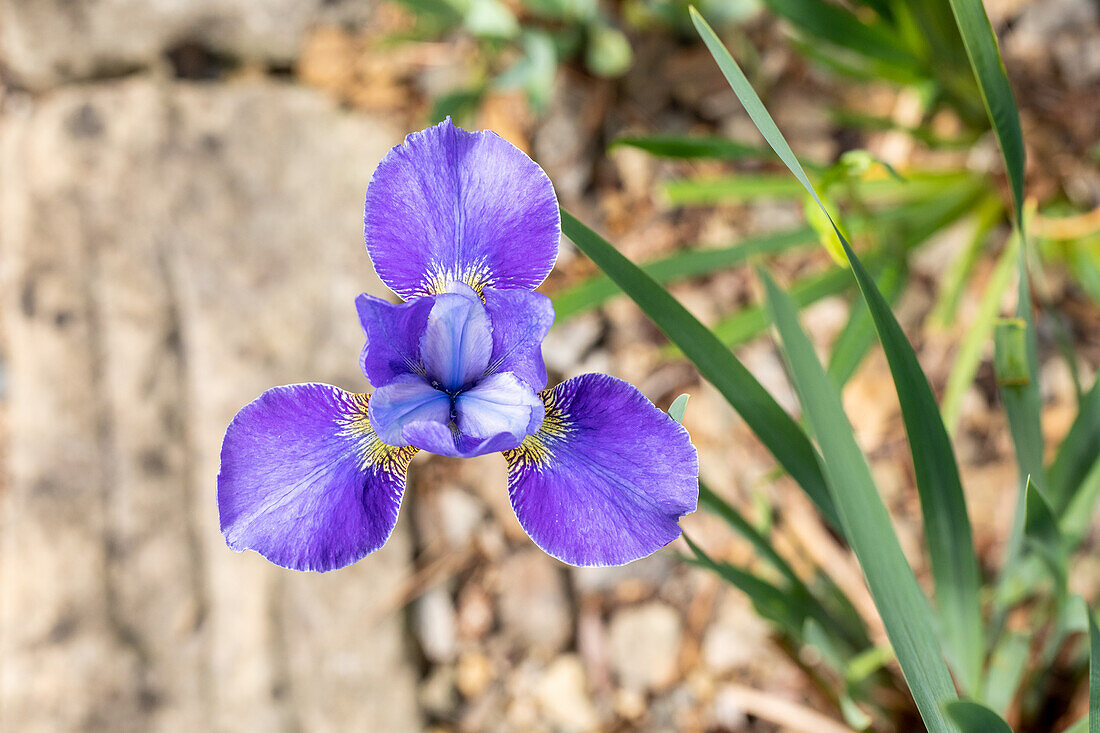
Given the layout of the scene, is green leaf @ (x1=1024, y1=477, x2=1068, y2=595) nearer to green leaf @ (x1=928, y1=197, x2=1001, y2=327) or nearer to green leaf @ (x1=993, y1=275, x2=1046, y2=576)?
green leaf @ (x1=993, y1=275, x2=1046, y2=576)

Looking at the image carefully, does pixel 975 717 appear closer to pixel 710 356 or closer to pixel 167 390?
pixel 710 356

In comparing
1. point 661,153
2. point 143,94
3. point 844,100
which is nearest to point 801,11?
point 661,153

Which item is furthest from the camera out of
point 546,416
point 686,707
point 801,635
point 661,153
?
point 686,707

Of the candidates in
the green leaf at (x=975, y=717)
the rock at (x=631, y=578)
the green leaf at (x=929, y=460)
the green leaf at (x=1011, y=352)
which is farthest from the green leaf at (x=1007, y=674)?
the rock at (x=631, y=578)

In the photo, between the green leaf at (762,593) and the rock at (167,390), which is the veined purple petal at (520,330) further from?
the rock at (167,390)

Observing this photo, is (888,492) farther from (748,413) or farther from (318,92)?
(318,92)
